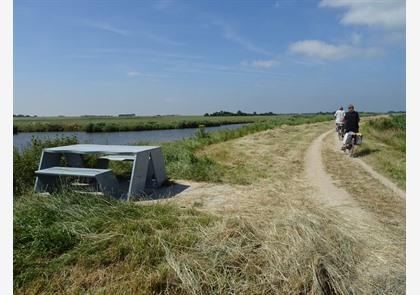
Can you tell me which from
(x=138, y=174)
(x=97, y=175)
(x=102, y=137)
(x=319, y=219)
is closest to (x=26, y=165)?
(x=97, y=175)

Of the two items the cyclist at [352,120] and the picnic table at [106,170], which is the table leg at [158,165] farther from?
the cyclist at [352,120]

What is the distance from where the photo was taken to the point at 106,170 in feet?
19.9

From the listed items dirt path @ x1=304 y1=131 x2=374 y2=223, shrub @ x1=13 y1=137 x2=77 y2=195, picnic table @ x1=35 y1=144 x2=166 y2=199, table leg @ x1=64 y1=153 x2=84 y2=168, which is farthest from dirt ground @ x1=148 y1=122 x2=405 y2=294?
shrub @ x1=13 y1=137 x2=77 y2=195

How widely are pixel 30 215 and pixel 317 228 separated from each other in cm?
375

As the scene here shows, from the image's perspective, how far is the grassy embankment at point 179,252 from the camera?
3.14 meters

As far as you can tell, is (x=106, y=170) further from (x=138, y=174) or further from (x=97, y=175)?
(x=138, y=174)

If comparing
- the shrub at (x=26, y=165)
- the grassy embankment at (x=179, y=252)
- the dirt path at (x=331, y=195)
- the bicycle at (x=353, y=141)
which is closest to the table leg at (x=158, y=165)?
the grassy embankment at (x=179, y=252)

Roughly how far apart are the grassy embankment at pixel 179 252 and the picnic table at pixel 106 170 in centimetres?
102

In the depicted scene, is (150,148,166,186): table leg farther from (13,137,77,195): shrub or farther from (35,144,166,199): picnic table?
(13,137,77,195): shrub

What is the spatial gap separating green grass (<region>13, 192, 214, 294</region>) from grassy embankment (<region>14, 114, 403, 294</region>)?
1 cm

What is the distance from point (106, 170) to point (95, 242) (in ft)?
8.04

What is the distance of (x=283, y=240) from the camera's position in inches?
142

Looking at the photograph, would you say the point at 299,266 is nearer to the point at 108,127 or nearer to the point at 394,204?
the point at 394,204

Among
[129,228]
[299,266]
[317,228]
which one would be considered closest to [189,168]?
[129,228]
